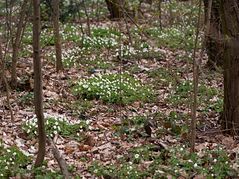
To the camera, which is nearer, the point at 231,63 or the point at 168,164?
the point at 168,164

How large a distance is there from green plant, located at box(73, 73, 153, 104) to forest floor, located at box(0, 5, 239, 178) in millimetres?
75

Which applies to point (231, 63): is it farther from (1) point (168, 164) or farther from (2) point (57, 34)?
(2) point (57, 34)

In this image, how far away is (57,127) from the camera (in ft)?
25.1

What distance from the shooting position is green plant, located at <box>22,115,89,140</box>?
7.53 meters

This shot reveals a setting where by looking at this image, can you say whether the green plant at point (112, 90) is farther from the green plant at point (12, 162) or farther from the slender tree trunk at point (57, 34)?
the green plant at point (12, 162)

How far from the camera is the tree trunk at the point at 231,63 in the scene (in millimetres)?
7301

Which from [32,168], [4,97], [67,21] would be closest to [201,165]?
[32,168]

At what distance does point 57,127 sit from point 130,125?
120cm

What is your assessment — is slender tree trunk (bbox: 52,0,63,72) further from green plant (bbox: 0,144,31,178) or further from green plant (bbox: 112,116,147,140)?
green plant (bbox: 0,144,31,178)

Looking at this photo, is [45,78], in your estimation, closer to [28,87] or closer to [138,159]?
[28,87]

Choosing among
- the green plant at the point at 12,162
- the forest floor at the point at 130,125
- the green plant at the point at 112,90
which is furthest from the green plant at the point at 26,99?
the green plant at the point at 12,162

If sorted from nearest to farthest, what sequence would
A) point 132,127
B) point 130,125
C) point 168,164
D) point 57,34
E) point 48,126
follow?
point 168,164 → point 48,126 → point 132,127 → point 130,125 → point 57,34

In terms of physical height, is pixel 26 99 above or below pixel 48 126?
above

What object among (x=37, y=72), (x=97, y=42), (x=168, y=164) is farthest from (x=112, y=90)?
(x=97, y=42)
